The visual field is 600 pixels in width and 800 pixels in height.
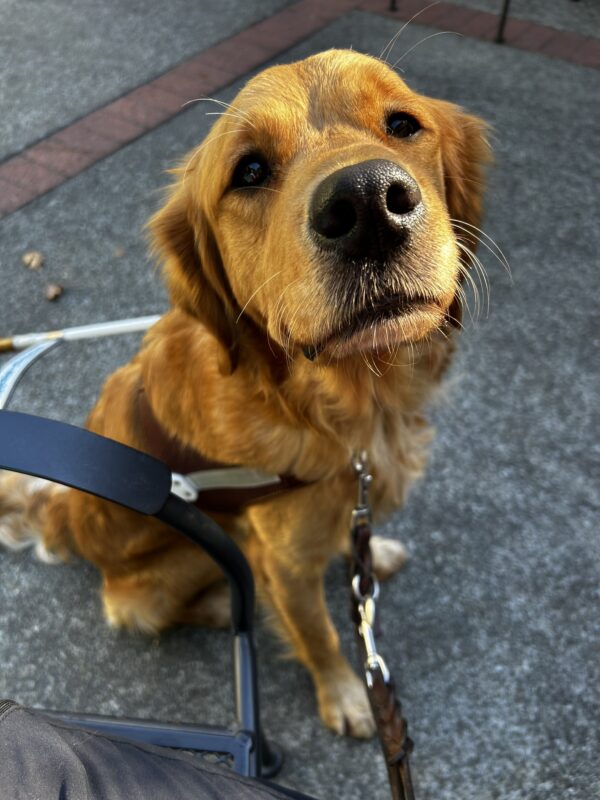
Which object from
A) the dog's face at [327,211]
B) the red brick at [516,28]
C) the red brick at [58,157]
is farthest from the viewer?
the red brick at [516,28]

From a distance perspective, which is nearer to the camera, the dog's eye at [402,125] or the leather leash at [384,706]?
the leather leash at [384,706]

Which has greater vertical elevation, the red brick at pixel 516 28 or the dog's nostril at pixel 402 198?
the dog's nostril at pixel 402 198

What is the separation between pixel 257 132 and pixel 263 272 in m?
0.31

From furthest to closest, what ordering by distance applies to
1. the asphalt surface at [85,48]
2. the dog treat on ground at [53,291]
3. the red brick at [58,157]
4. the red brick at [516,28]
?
the red brick at [516,28], the asphalt surface at [85,48], the red brick at [58,157], the dog treat on ground at [53,291]

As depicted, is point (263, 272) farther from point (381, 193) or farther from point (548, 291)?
point (548, 291)

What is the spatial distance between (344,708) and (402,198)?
1.60m

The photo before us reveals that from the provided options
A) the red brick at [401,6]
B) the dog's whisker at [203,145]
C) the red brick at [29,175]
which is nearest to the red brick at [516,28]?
the red brick at [401,6]

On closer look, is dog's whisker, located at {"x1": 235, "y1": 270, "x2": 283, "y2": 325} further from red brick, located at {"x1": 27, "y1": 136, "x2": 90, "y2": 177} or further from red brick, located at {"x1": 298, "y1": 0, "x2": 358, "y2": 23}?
red brick, located at {"x1": 298, "y1": 0, "x2": 358, "y2": 23}

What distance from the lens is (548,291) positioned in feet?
10.9

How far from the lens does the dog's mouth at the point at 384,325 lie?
4.56 ft

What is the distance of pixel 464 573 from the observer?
2463 millimetres

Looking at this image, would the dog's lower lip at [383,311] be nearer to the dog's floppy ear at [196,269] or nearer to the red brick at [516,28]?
the dog's floppy ear at [196,269]

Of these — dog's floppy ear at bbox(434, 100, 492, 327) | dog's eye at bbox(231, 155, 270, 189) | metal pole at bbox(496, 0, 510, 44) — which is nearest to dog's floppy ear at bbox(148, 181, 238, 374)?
dog's eye at bbox(231, 155, 270, 189)

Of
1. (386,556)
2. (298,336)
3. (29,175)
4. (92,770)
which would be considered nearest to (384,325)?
(298,336)
